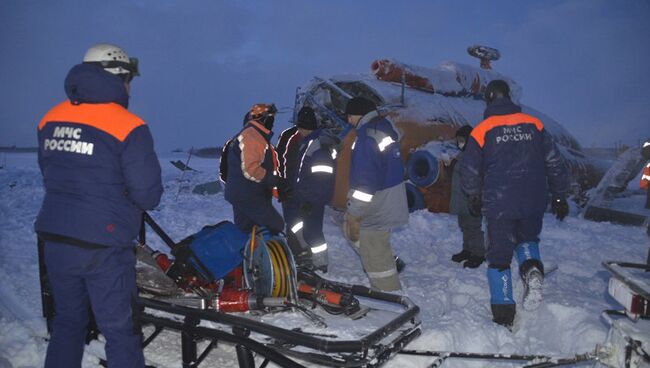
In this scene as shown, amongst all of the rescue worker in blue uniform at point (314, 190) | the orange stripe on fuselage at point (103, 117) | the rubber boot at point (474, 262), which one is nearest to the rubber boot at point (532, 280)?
the rubber boot at point (474, 262)

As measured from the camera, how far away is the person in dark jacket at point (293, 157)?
237 inches

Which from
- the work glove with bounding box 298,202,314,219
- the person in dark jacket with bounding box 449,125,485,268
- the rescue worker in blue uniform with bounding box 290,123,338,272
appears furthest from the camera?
the person in dark jacket with bounding box 449,125,485,268

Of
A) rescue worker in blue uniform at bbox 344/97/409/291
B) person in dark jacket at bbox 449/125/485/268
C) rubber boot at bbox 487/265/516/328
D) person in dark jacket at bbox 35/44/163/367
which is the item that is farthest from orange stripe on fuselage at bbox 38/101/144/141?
person in dark jacket at bbox 449/125/485/268

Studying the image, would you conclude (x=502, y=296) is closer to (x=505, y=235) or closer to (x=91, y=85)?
(x=505, y=235)

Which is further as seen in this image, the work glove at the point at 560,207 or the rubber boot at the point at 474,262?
the rubber boot at the point at 474,262

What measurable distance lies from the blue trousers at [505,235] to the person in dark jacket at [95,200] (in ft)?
9.46

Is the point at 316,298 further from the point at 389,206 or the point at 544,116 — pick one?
the point at 544,116

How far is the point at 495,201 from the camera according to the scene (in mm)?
4105

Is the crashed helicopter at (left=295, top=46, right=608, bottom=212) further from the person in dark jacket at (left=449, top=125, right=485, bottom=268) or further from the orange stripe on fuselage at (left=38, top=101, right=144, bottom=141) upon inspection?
the orange stripe on fuselage at (left=38, top=101, right=144, bottom=141)

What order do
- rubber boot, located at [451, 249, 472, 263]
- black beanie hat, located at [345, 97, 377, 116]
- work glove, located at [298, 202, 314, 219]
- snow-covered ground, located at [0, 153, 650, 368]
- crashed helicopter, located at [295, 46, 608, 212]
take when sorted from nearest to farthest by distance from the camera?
snow-covered ground, located at [0, 153, 650, 368] → black beanie hat, located at [345, 97, 377, 116] → work glove, located at [298, 202, 314, 219] → rubber boot, located at [451, 249, 472, 263] → crashed helicopter, located at [295, 46, 608, 212]

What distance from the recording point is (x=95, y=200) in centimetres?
258

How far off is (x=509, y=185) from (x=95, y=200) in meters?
3.25

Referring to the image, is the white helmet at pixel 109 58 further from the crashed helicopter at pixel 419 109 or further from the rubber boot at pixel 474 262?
the crashed helicopter at pixel 419 109

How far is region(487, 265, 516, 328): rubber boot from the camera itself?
4.02 meters
